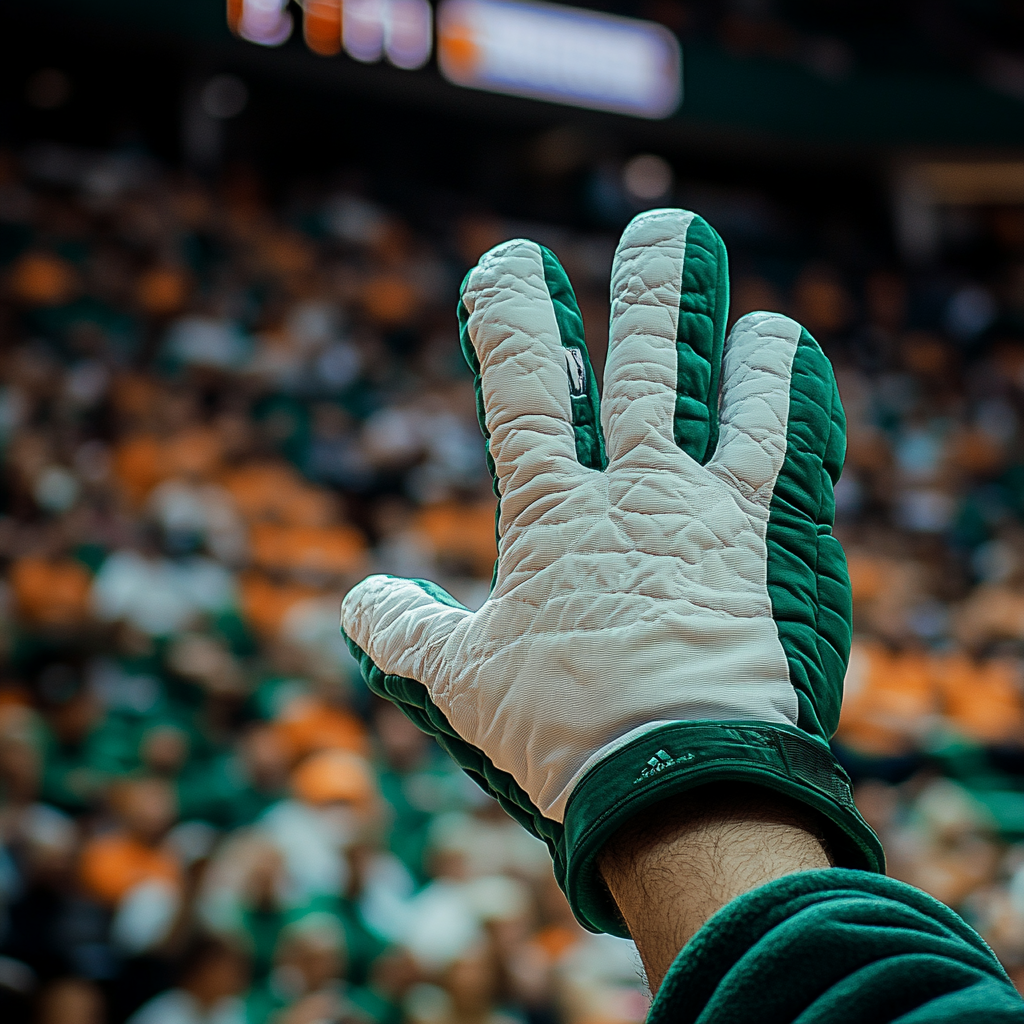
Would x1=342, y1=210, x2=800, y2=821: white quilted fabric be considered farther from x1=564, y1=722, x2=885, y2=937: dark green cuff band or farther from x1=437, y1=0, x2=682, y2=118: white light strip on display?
x1=437, y1=0, x2=682, y2=118: white light strip on display

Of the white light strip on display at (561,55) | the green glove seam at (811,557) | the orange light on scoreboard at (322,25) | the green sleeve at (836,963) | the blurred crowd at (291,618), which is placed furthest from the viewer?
the white light strip on display at (561,55)

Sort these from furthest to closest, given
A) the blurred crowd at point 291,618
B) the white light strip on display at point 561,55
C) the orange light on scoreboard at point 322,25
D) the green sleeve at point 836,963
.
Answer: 1. the white light strip on display at point 561,55
2. the orange light on scoreboard at point 322,25
3. the blurred crowd at point 291,618
4. the green sleeve at point 836,963

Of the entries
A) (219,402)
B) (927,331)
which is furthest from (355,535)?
(927,331)

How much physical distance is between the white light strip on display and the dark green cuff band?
6.27 m

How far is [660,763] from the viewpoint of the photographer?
22.1 inches

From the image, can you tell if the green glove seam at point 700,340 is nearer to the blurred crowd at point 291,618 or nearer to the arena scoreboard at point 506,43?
the blurred crowd at point 291,618

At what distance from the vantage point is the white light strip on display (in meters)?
6.23

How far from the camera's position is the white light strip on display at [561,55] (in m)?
6.23

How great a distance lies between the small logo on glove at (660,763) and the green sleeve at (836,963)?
86mm

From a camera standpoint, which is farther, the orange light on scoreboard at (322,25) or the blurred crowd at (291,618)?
the orange light on scoreboard at (322,25)

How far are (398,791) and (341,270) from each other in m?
3.24

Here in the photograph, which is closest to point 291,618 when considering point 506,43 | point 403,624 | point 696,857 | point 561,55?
point 403,624

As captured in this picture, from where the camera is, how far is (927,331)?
710cm

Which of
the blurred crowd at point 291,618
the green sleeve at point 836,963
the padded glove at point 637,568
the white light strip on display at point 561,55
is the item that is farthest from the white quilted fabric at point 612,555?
the white light strip on display at point 561,55
